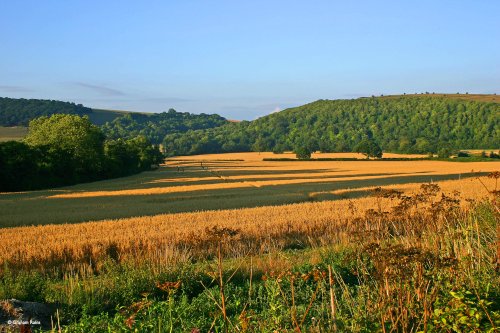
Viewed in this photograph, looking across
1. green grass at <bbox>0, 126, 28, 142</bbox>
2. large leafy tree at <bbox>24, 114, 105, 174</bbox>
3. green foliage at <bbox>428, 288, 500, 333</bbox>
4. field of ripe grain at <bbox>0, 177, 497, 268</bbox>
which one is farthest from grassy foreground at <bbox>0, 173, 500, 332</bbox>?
green grass at <bbox>0, 126, 28, 142</bbox>

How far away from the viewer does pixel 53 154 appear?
68.1 meters

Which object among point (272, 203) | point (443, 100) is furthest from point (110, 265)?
point (443, 100)

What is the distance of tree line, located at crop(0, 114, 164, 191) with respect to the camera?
207 ft

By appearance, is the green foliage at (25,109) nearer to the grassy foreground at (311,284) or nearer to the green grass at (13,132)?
the green grass at (13,132)

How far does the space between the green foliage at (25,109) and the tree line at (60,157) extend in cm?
7882

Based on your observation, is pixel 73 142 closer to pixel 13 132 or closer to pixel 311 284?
pixel 311 284

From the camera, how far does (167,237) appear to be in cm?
1867

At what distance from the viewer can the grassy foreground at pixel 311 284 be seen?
18.4 feet

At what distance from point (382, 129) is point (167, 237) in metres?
157

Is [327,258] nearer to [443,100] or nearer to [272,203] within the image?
[272,203]

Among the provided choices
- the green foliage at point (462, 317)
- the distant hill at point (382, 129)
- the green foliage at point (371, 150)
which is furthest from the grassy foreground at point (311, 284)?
the distant hill at point (382, 129)

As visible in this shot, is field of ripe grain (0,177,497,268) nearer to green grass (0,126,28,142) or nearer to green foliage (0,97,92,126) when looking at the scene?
green grass (0,126,28,142)

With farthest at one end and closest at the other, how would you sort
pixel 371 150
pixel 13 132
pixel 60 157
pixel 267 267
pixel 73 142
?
pixel 13 132 → pixel 371 150 → pixel 73 142 → pixel 60 157 → pixel 267 267

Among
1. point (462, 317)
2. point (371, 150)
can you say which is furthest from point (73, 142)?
→ point (462, 317)
